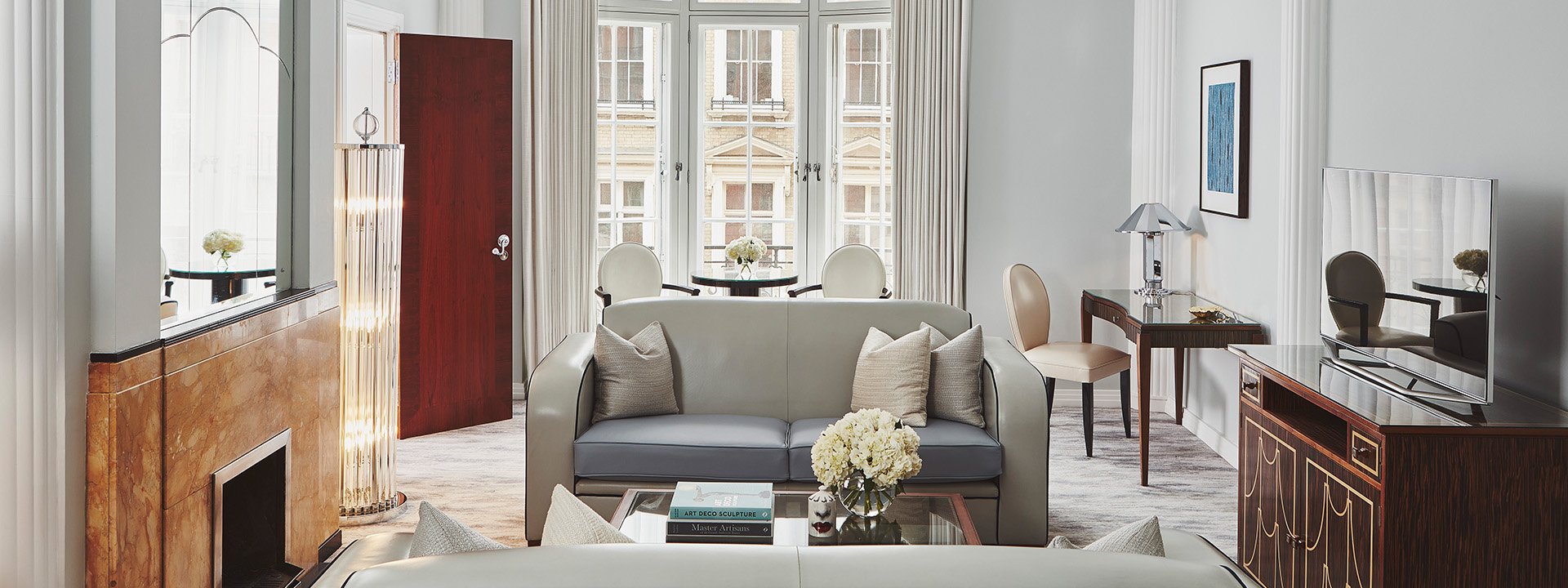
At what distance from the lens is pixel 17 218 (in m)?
2.30

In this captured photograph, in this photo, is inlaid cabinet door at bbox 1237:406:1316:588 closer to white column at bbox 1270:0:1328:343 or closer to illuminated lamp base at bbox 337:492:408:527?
white column at bbox 1270:0:1328:343

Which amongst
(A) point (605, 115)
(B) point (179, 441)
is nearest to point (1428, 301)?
(B) point (179, 441)

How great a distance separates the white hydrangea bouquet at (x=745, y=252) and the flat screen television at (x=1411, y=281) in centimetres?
294

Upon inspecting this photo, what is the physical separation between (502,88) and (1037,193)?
2854 millimetres

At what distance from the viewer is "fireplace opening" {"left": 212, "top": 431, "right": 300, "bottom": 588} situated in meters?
3.24

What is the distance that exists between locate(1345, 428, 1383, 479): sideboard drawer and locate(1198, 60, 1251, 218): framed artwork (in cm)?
241

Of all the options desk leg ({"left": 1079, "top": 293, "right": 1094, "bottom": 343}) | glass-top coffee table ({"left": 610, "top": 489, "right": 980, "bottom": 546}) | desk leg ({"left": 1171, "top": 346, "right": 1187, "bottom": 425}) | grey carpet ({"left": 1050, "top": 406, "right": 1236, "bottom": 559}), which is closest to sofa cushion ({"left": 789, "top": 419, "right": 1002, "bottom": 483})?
glass-top coffee table ({"left": 610, "top": 489, "right": 980, "bottom": 546})

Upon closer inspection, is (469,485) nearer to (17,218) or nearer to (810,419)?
(810,419)

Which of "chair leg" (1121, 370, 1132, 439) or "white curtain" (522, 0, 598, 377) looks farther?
"white curtain" (522, 0, 598, 377)

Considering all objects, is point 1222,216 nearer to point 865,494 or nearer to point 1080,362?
point 1080,362

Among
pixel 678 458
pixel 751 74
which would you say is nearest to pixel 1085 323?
pixel 751 74

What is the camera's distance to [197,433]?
2.76 m

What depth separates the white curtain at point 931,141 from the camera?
20.1 ft

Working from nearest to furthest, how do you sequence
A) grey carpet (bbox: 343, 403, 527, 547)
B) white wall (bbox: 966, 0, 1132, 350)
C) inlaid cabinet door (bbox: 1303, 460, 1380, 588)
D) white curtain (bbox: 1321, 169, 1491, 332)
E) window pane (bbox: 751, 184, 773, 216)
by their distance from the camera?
inlaid cabinet door (bbox: 1303, 460, 1380, 588) → white curtain (bbox: 1321, 169, 1491, 332) → grey carpet (bbox: 343, 403, 527, 547) → white wall (bbox: 966, 0, 1132, 350) → window pane (bbox: 751, 184, 773, 216)
